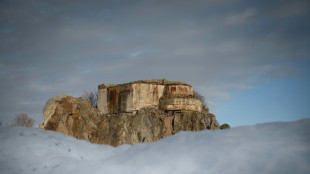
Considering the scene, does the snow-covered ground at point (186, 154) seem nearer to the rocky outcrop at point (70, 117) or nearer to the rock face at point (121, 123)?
the rock face at point (121, 123)

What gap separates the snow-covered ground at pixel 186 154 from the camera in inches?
123

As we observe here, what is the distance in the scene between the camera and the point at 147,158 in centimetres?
349

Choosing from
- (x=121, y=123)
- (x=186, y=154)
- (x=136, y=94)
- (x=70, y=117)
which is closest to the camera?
(x=186, y=154)

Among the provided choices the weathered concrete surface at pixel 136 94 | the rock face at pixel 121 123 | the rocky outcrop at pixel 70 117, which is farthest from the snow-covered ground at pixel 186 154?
the weathered concrete surface at pixel 136 94

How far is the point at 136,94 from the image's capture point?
24.7 m

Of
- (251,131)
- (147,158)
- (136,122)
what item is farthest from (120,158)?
(136,122)

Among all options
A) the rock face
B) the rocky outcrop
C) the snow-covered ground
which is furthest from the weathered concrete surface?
the snow-covered ground

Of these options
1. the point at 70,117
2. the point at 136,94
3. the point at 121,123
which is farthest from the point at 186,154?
the point at 70,117

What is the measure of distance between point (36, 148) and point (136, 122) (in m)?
20.0

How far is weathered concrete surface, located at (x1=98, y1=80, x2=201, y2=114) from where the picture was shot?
24719 mm

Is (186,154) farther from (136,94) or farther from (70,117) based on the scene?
(70,117)

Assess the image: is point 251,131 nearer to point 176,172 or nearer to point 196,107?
point 176,172

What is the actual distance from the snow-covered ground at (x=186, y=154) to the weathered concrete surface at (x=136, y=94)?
2068cm

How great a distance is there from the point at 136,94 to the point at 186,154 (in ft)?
69.9
